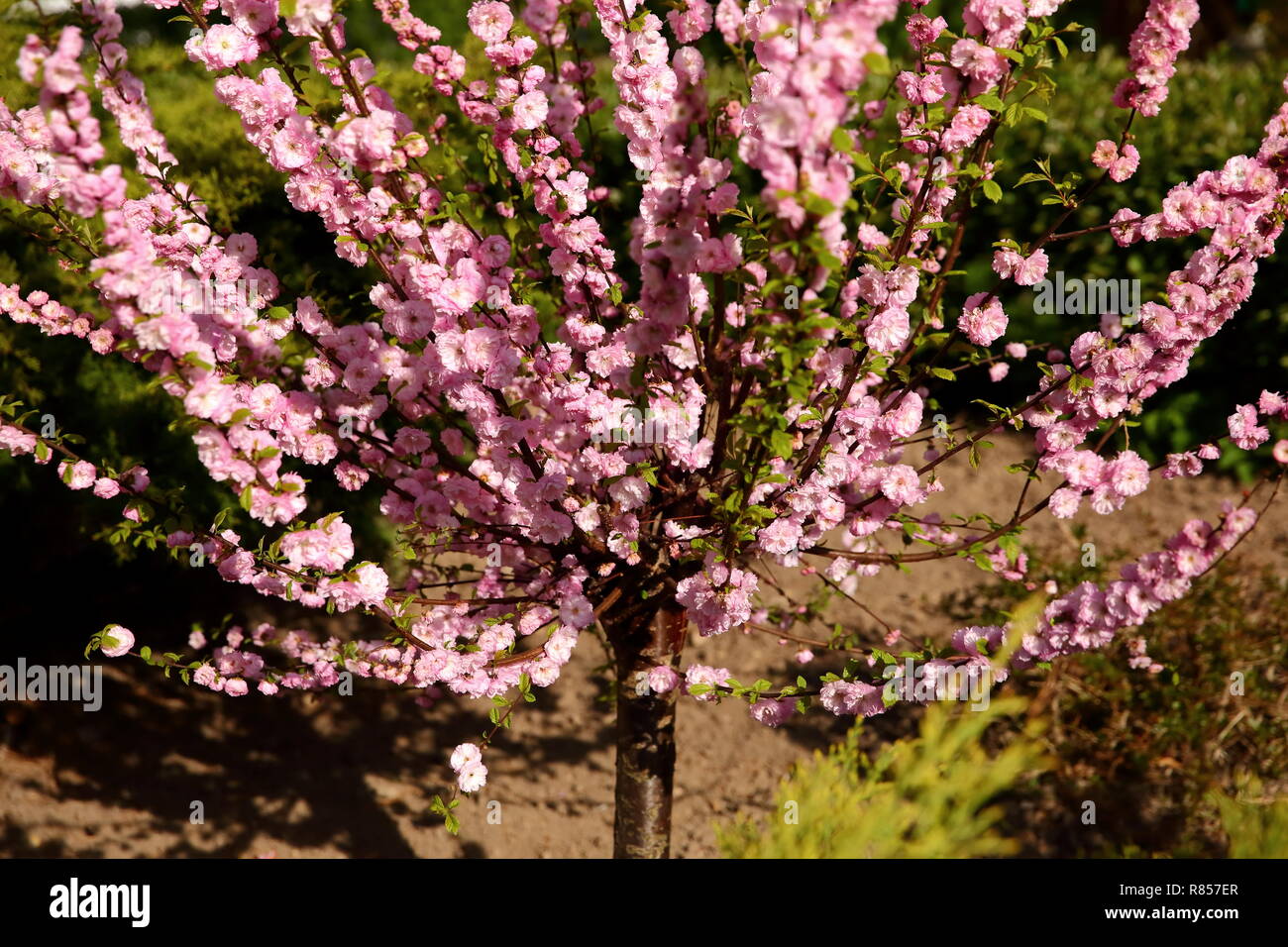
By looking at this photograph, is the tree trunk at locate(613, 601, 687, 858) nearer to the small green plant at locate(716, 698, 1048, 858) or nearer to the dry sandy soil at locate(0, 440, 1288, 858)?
the small green plant at locate(716, 698, 1048, 858)

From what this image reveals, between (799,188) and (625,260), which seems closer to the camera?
(799,188)

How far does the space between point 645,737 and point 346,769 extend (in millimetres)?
2199

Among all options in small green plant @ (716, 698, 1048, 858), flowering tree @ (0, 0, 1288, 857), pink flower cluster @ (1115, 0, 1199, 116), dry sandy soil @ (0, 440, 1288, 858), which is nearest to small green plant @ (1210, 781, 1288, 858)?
small green plant @ (716, 698, 1048, 858)

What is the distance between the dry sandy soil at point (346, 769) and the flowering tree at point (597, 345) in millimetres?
1713

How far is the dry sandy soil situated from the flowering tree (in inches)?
Answer: 67.4

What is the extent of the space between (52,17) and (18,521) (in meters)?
3.24

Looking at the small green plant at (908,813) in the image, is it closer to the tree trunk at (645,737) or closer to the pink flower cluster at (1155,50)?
the tree trunk at (645,737)

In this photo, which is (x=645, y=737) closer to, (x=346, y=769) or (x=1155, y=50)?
(x=346, y=769)

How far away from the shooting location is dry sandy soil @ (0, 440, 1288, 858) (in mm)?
4230

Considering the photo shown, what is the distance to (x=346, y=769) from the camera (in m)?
4.65

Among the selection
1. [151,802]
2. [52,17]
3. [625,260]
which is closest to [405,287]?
[52,17]

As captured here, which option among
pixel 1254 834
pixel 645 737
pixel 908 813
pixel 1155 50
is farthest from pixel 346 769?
pixel 1155 50
